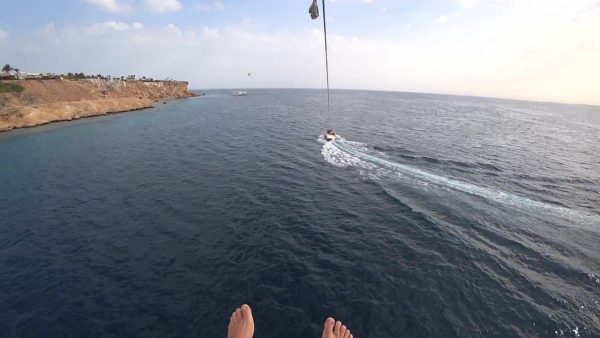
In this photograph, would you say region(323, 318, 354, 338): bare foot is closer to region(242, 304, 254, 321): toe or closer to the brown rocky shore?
region(242, 304, 254, 321): toe

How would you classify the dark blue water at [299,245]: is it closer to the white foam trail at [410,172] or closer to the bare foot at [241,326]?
the white foam trail at [410,172]

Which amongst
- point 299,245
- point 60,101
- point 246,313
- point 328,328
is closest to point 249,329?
point 246,313

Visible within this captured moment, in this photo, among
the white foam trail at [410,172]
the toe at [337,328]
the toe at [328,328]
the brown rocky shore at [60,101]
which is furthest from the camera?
the brown rocky shore at [60,101]

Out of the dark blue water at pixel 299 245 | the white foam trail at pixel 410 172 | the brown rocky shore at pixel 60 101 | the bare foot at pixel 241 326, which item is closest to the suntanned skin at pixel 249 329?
the bare foot at pixel 241 326

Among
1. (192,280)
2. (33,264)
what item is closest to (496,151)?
(192,280)

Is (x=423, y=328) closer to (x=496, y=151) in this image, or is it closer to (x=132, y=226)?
(x=132, y=226)

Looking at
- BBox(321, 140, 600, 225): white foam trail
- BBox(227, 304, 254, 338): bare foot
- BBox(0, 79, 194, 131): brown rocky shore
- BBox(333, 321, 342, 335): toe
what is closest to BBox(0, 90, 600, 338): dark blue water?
BBox(321, 140, 600, 225): white foam trail
